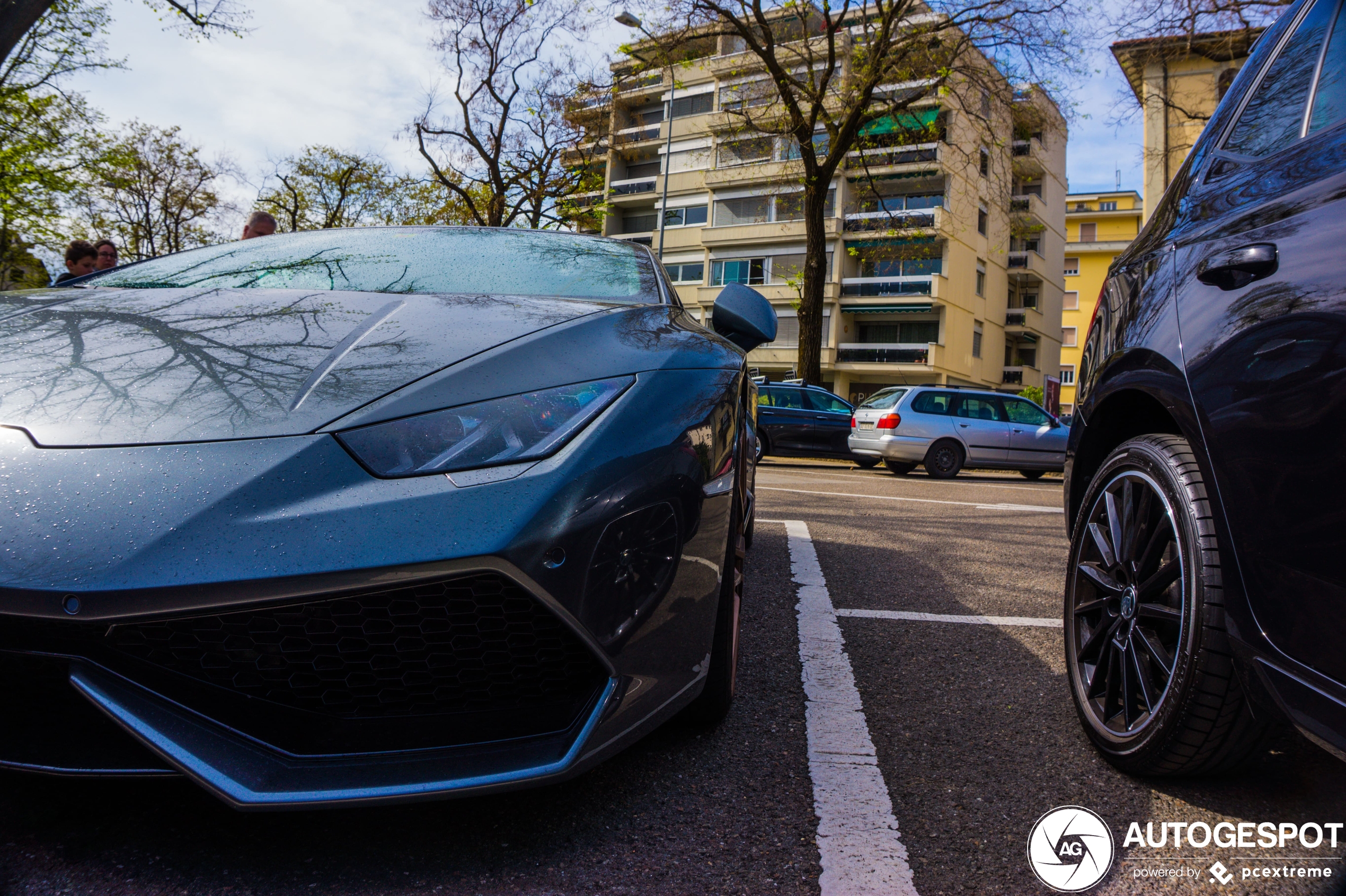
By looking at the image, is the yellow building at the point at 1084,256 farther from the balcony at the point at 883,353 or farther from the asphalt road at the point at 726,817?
→ the asphalt road at the point at 726,817

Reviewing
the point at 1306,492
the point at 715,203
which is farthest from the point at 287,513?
the point at 715,203

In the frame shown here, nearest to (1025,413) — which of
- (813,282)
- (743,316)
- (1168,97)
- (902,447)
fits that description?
(902,447)

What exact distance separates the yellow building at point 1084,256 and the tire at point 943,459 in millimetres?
52594

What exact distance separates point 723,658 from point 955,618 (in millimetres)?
1555

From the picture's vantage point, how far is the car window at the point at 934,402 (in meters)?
14.0

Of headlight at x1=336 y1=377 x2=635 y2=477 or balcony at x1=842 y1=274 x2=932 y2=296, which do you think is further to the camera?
balcony at x1=842 y1=274 x2=932 y2=296

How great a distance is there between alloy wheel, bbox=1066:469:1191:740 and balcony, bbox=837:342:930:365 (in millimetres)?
39768

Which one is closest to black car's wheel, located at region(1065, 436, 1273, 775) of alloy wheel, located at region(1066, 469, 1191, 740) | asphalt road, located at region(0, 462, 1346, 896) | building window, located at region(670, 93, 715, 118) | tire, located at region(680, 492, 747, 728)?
alloy wheel, located at region(1066, 469, 1191, 740)

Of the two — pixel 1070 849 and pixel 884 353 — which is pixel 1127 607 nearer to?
pixel 1070 849

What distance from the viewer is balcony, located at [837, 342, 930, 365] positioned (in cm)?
4034

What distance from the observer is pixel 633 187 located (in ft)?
165

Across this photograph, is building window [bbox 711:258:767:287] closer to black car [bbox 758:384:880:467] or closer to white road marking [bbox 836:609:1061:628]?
black car [bbox 758:384:880:467]

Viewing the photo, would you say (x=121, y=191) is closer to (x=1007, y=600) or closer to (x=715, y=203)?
(x=715, y=203)

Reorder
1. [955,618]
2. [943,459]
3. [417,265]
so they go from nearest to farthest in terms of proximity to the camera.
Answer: [417,265], [955,618], [943,459]
